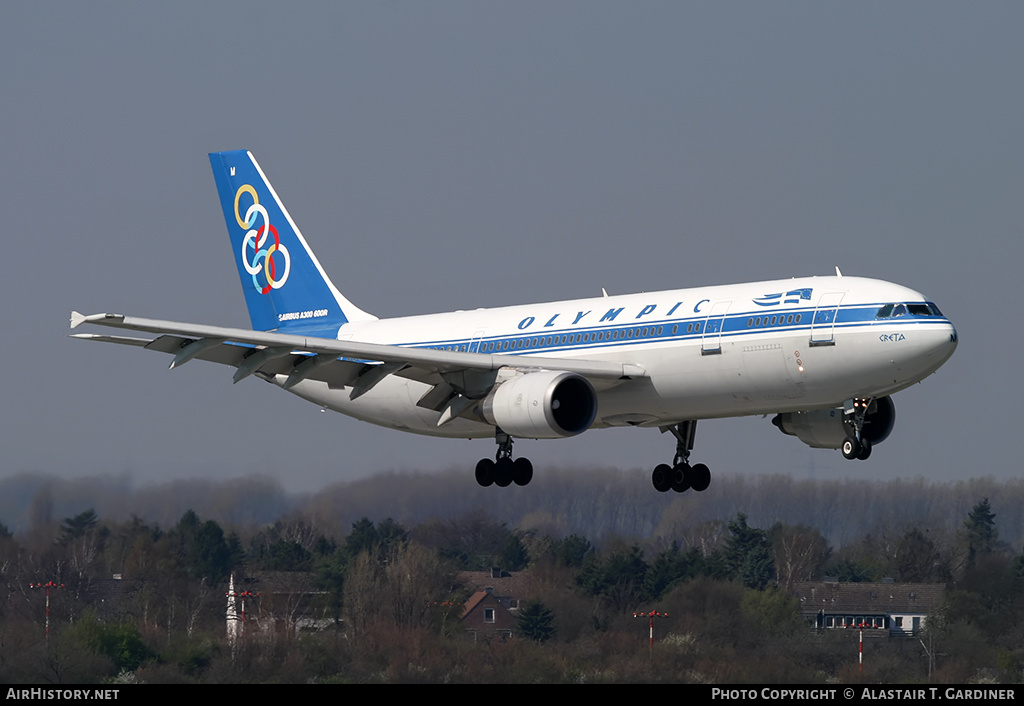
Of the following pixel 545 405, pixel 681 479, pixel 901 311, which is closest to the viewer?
pixel 901 311

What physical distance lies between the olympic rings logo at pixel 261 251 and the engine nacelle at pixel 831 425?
17175 mm

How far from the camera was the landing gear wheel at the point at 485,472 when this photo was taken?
43.2 meters

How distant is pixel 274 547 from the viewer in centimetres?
6881

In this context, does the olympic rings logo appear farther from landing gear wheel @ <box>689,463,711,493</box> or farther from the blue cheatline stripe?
landing gear wheel @ <box>689,463,711,493</box>

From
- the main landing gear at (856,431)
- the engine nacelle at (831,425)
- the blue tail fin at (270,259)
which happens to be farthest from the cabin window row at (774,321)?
the blue tail fin at (270,259)

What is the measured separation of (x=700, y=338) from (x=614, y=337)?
2.76 m

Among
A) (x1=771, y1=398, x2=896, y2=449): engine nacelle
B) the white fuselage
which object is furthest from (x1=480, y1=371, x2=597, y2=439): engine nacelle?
(x1=771, y1=398, x2=896, y2=449): engine nacelle

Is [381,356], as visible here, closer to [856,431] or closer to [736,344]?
[736,344]

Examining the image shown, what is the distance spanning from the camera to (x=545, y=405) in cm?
3909

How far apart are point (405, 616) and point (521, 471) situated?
19.8 meters

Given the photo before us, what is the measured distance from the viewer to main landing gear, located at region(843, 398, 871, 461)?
39.2 meters

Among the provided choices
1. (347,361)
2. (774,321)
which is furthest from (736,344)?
(347,361)

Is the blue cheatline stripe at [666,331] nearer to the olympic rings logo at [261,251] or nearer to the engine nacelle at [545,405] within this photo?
the engine nacelle at [545,405]
